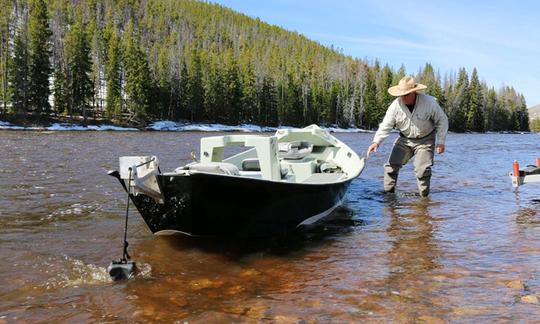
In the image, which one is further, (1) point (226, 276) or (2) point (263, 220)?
(2) point (263, 220)

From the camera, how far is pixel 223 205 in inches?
240

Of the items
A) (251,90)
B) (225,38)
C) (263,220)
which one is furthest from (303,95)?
(263,220)

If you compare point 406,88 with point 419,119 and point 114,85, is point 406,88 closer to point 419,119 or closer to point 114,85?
point 419,119

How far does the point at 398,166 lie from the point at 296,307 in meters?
6.51

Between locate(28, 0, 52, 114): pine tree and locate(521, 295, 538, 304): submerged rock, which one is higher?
locate(28, 0, 52, 114): pine tree

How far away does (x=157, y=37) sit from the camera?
135625 millimetres

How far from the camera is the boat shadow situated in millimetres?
6285

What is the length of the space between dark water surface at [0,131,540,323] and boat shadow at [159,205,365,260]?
28mm

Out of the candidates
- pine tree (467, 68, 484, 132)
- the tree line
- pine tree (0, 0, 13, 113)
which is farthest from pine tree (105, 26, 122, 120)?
pine tree (467, 68, 484, 132)

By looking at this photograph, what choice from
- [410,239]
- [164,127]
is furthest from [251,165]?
[164,127]

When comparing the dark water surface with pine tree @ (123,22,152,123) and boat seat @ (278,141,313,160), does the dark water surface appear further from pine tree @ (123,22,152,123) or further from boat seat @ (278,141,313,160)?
pine tree @ (123,22,152,123)

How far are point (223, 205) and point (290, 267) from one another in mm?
1206

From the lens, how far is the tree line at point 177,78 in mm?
63594

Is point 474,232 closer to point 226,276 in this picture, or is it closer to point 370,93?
point 226,276
